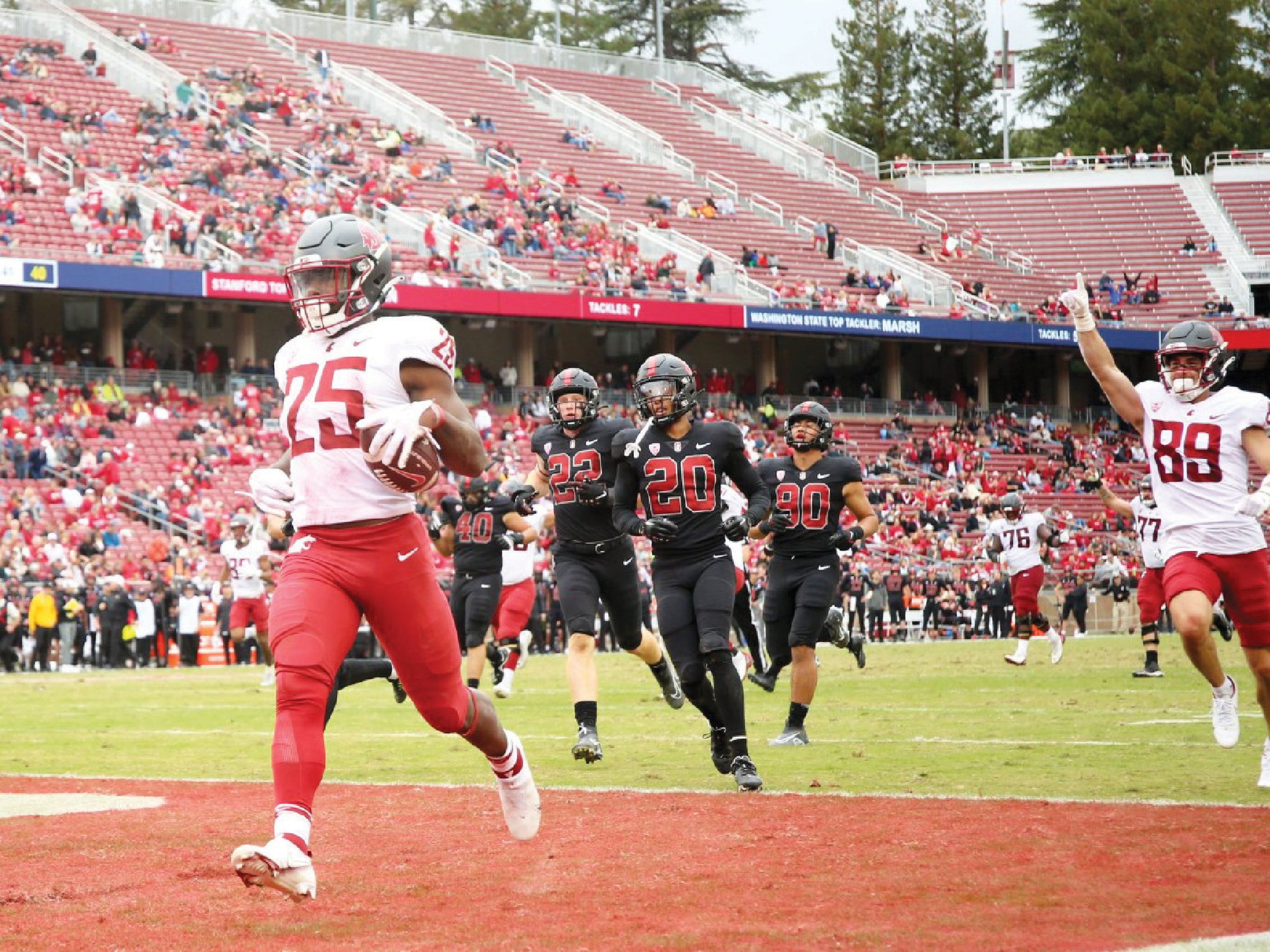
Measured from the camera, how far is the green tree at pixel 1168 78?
65.9 m

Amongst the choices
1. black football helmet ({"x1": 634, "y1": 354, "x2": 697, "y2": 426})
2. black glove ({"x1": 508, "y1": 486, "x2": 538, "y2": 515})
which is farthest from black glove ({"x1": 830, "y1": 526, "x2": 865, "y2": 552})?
black football helmet ({"x1": 634, "y1": 354, "x2": 697, "y2": 426})

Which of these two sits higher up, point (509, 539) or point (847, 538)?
point (847, 538)

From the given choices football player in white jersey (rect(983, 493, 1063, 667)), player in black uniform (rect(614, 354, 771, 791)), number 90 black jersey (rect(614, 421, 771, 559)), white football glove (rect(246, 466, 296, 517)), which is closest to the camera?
white football glove (rect(246, 466, 296, 517))

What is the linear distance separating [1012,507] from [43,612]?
45.0 ft

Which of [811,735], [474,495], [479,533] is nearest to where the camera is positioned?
[811,735]

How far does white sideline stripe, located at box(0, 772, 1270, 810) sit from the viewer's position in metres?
7.76

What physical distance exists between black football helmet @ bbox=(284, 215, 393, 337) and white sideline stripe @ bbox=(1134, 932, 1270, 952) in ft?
10.9

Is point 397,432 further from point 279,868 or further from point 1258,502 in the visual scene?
point 1258,502

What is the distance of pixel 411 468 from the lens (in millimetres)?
5848

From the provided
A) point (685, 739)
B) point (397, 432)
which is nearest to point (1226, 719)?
point (685, 739)

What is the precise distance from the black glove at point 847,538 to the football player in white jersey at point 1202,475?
2847 millimetres

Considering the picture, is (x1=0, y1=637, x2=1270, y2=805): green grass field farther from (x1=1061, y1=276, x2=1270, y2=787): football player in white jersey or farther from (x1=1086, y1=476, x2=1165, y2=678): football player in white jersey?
(x1=1061, y1=276, x2=1270, y2=787): football player in white jersey

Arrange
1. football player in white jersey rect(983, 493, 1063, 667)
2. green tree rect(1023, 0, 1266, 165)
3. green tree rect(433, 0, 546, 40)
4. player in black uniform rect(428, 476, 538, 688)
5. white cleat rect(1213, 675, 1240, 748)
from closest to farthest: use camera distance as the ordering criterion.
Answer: white cleat rect(1213, 675, 1240, 748) → player in black uniform rect(428, 476, 538, 688) → football player in white jersey rect(983, 493, 1063, 667) → green tree rect(1023, 0, 1266, 165) → green tree rect(433, 0, 546, 40)

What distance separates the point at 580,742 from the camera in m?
9.93
